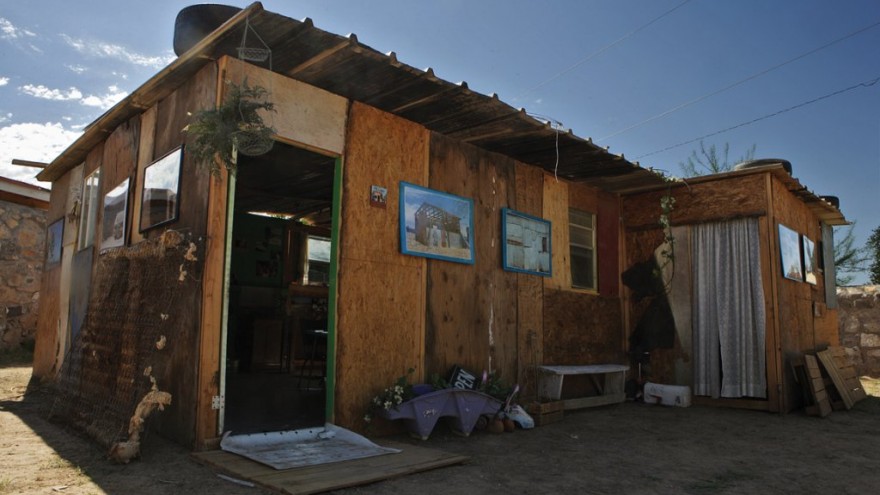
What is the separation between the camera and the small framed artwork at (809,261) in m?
9.91

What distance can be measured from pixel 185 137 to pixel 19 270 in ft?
29.4

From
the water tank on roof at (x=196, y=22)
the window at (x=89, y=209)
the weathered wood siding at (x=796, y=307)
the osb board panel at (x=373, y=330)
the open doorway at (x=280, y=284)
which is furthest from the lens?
the weathered wood siding at (x=796, y=307)

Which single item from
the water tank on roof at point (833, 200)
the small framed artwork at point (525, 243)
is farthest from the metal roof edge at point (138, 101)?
the water tank on roof at point (833, 200)

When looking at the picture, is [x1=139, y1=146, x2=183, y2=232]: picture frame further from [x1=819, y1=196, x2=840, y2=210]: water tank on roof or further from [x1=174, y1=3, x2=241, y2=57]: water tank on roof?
[x1=819, y1=196, x2=840, y2=210]: water tank on roof

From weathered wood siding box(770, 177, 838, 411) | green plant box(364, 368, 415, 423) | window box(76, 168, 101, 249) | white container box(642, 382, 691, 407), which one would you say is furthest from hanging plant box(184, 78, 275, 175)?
weathered wood siding box(770, 177, 838, 411)

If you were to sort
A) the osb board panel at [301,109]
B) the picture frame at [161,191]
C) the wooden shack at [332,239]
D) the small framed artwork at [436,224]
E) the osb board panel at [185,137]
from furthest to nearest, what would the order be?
the small framed artwork at [436,224] → the picture frame at [161,191] → the osb board panel at [301,109] → the osb board panel at [185,137] → the wooden shack at [332,239]

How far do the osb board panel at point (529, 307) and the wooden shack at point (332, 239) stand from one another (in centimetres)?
3

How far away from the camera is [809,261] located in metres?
10.2

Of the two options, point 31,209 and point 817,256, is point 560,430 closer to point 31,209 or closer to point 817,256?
point 817,256

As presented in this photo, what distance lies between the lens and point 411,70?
5164 mm

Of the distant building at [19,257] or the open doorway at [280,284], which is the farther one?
the distant building at [19,257]

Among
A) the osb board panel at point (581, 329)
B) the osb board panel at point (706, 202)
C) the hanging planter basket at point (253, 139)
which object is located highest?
the osb board panel at point (706, 202)

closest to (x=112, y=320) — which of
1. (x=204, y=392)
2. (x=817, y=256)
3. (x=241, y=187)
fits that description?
(x=204, y=392)

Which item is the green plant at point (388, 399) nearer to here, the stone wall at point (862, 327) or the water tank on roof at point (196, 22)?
the water tank on roof at point (196, 22)
